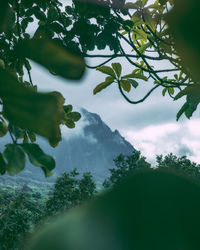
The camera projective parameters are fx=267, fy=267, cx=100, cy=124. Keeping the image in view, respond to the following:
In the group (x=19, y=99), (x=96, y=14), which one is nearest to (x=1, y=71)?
(x=19, y=99)

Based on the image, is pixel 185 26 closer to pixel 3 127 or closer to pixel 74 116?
pixel 3 127

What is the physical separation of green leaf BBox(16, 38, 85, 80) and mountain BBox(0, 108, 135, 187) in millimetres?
102279

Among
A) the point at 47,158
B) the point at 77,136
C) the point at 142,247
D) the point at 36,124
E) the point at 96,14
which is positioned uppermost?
the point at 77,136

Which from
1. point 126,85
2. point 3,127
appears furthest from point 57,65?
point 126,85

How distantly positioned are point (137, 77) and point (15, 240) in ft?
73.7

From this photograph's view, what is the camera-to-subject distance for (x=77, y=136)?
374 feet

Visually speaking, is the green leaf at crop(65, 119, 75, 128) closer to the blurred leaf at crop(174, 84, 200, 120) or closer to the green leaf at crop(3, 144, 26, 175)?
the blurred leaf at crop(174, 84, 200, 120)

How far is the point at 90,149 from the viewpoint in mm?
111625

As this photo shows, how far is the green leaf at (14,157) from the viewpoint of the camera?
29.2 inches

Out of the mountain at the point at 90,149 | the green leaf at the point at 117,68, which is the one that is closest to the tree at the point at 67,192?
the green leaf at the point at 117,68

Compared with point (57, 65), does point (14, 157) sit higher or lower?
higher

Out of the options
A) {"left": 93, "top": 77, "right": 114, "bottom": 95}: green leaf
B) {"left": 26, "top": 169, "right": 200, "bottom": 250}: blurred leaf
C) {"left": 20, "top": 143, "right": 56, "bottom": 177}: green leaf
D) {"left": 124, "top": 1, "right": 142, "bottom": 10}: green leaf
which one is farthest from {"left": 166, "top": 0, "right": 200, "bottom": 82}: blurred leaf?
{"left": 124, "top": 1, "right": 142, "bottom": 10}: green leaf

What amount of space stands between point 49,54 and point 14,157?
0.55 meters

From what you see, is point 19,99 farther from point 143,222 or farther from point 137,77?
point 137,77
